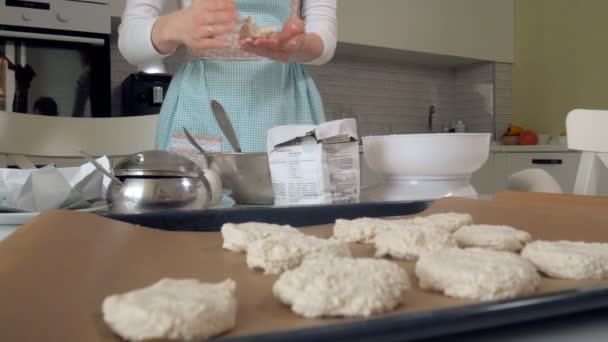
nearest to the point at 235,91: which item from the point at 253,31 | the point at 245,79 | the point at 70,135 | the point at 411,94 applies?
the point at 245,79

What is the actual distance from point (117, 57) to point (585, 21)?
2.29 meters

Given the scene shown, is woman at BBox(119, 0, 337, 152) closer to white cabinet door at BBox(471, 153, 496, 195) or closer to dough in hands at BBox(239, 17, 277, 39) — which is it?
dough in hands at BBox(239, 17, 277, 39)

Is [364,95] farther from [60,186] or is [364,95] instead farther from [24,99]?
[60,186]

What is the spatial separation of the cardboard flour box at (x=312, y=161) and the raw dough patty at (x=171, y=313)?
0.47 meters

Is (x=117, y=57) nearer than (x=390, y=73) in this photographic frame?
Yes

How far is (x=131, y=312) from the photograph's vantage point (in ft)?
1.09

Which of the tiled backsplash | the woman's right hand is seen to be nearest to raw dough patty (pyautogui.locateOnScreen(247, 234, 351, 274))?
the woman's right hand

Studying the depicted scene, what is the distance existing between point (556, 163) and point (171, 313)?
2.67 meters

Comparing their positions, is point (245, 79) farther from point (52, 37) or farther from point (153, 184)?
point (52, 37)

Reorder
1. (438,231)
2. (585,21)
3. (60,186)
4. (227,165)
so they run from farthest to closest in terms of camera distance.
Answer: (585,21) < (227,165) < (60,186) < (438,231)

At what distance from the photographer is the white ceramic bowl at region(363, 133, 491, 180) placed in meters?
0.90

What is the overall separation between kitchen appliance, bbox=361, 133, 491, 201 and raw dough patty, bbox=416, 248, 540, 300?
1.38 ft

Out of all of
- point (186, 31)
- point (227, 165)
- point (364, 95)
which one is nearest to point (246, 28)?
point (186, 31)

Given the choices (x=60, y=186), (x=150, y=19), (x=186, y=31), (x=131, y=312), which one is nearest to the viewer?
(x=131, y=312)
